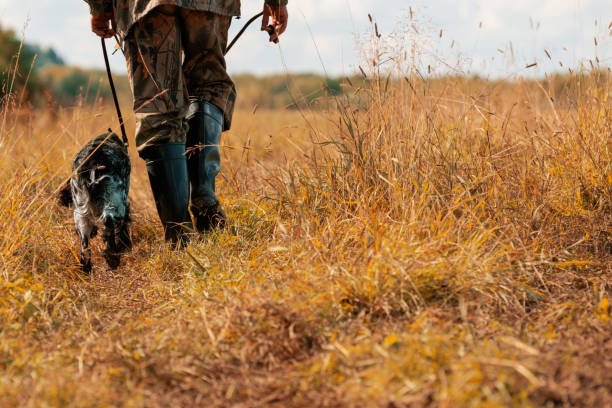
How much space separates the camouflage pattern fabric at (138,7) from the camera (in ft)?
7.39

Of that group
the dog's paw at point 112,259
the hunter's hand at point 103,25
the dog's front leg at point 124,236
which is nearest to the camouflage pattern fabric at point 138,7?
the hunter's hand at point 103,25

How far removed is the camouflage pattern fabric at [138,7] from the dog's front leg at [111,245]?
2.78 feet

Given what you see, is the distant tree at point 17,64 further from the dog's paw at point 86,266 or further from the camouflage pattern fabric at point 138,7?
the dog's paw at point 86,266

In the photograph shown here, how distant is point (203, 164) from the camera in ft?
8.61

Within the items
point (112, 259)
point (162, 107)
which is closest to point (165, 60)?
point (162, 107)

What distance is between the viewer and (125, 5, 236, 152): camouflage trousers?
2.33 meters

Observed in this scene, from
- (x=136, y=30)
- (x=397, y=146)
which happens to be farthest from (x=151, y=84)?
(x=397, y=146)

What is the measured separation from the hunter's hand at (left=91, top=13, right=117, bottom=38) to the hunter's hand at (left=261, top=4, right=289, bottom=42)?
28.9 inches

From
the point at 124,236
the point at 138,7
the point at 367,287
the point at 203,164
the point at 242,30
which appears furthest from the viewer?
the point at 242,30

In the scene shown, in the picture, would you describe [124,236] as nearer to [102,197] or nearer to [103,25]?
[102,197]

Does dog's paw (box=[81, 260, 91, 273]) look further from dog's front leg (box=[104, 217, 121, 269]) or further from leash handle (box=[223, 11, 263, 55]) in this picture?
leash handle (box=[223, 11, 263, 55])

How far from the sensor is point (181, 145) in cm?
248

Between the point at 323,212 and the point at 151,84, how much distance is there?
3.20ft

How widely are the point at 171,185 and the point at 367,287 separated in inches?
45.3
